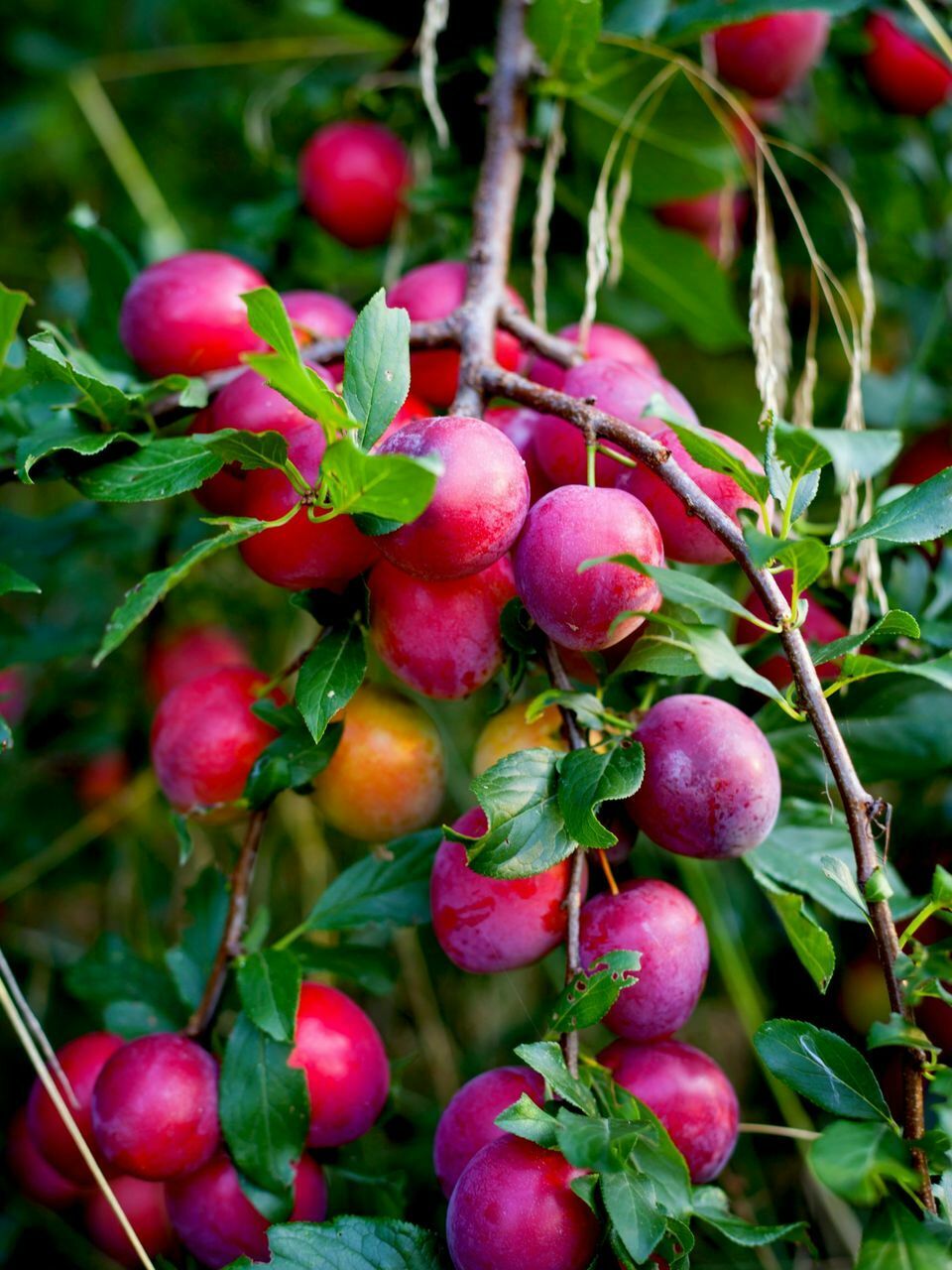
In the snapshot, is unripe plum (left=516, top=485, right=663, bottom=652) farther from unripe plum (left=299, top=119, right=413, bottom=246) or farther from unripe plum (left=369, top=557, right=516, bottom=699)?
unripe plum (left=299, top=119, right=413, bottom=246)

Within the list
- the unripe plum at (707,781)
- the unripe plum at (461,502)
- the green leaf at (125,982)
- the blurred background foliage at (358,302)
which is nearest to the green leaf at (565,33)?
the blurred background foliage at (358,302)

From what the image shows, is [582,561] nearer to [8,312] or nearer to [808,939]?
[808,939]

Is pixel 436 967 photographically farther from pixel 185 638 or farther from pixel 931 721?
pixel 931 721

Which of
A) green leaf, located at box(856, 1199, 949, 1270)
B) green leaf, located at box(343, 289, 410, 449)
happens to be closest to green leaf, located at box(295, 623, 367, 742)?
green leaf, located at box(343, 289, 410, 449)

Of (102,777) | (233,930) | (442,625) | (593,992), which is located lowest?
(102,777)

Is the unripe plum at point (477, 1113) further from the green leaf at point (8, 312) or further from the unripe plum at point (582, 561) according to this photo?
the green leaf at point (8, 312)

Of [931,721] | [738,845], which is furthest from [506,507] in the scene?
[931,721]

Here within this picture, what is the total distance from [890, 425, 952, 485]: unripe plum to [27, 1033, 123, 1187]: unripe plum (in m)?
0.81

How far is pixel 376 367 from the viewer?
502 millimetres

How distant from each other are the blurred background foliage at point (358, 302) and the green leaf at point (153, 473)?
3.9 inches

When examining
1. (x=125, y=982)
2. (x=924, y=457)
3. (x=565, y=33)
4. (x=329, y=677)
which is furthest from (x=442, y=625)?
(x=924, y=457)

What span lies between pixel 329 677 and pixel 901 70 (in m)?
0.94

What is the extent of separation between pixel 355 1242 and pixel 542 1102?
0.41 feet

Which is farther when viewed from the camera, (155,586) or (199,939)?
(199,939)
